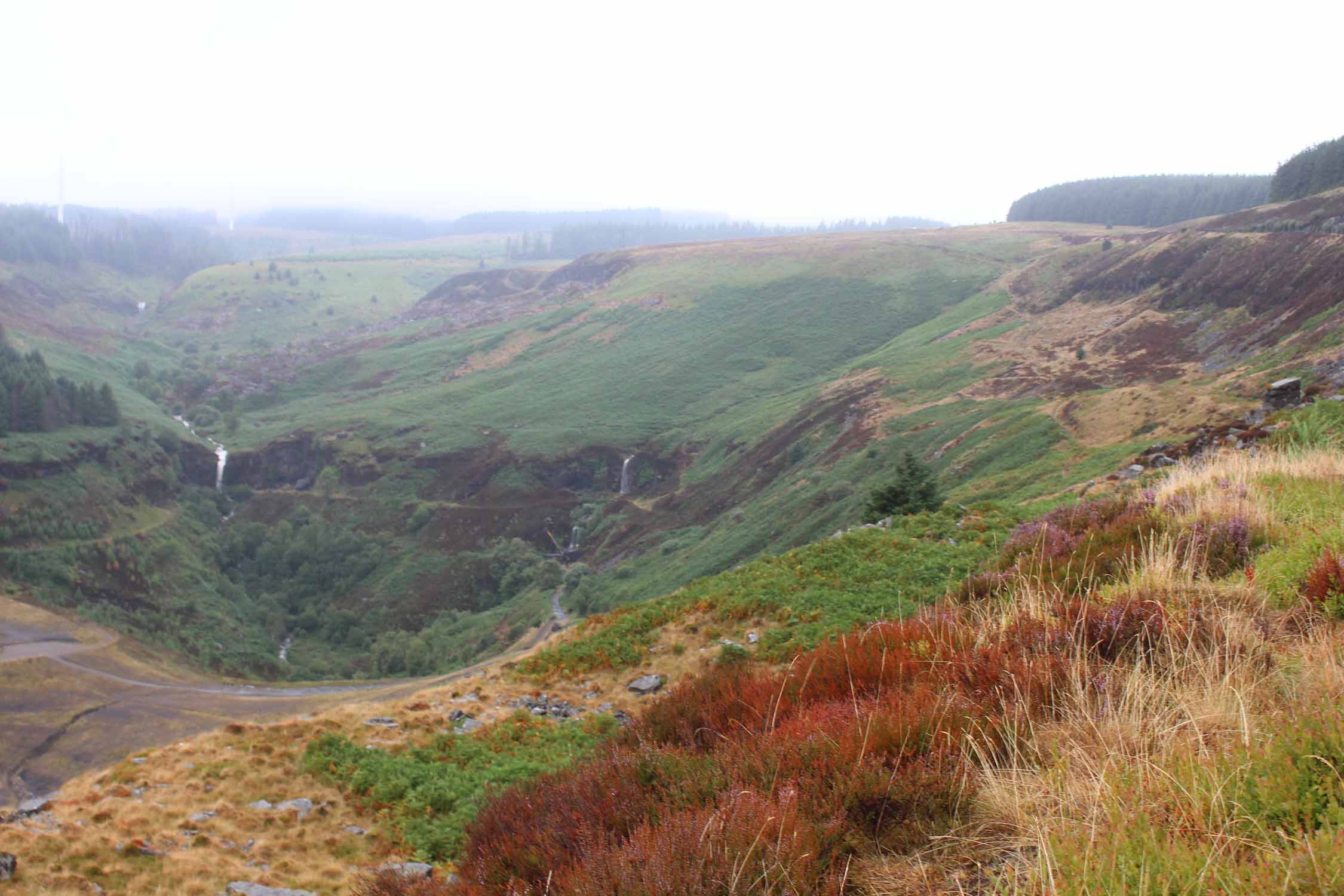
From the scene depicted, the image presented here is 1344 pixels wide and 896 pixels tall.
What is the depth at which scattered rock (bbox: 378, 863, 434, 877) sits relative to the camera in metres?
5.29

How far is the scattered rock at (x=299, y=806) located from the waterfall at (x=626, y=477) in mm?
60805

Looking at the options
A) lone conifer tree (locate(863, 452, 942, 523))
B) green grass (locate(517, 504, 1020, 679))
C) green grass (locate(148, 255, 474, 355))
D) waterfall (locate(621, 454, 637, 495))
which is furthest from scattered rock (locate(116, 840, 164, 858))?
green grass (locate(148, 255, 474, 355))

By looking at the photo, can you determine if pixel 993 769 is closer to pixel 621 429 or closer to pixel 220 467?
pixel 621 429

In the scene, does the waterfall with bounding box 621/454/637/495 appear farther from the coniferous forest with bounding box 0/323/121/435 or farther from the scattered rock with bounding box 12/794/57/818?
the scattered rock with bounding box 12/794/57/818

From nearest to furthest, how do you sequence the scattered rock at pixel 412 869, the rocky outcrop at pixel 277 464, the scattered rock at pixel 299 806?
the scattered rock at pixel 412 869, the scattered rock at pixel 299 806, the rocky outcrop at pixel 277 464

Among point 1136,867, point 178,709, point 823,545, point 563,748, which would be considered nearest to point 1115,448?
point 823,545

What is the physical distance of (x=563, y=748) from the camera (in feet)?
A: 33.9

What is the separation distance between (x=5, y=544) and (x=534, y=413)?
Result: 47.5m

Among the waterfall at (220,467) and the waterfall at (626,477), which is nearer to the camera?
the waterfall at (626,477)

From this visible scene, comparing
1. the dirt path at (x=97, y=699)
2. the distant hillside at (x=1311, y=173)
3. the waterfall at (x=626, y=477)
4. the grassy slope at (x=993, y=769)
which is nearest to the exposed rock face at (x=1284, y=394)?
the grassy slope at (x=993, y=769)

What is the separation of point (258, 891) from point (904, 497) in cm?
1584

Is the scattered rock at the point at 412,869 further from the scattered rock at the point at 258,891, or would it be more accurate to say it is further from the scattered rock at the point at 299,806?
the scattered rock at the point at 299,806

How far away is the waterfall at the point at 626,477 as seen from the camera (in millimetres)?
71812

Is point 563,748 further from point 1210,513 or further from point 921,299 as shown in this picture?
point 921,299
